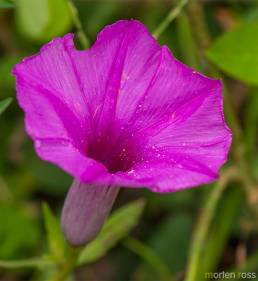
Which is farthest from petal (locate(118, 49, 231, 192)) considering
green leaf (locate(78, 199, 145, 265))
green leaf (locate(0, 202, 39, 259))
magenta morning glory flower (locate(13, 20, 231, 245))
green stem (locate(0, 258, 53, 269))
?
green leaf (locate(0, 202, 39, 259))

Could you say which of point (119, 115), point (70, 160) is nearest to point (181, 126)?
point (119, 115)

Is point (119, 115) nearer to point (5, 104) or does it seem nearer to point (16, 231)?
point (5, 104)

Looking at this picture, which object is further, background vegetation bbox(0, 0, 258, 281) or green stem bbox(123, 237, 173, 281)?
green stem bbox(123, 237, 173, 281)

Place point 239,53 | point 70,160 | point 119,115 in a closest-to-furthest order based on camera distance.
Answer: point 70,160 < point 119,115 < point 239,53

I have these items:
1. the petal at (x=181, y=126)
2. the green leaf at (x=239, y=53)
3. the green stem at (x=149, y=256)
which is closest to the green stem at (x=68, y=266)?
the petal at (x=181, y=126)

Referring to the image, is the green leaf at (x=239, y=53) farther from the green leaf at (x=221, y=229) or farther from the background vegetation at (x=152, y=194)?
the green leaf at (x=221, y=229)

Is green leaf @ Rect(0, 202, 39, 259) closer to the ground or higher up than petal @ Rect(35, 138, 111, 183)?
closer to the ground

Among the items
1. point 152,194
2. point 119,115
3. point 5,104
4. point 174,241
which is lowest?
point 174,241

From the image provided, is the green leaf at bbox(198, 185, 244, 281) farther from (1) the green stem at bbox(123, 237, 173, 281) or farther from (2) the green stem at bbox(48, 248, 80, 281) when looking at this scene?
(2) the green stem at bbox(48, 248, 80, 281)
